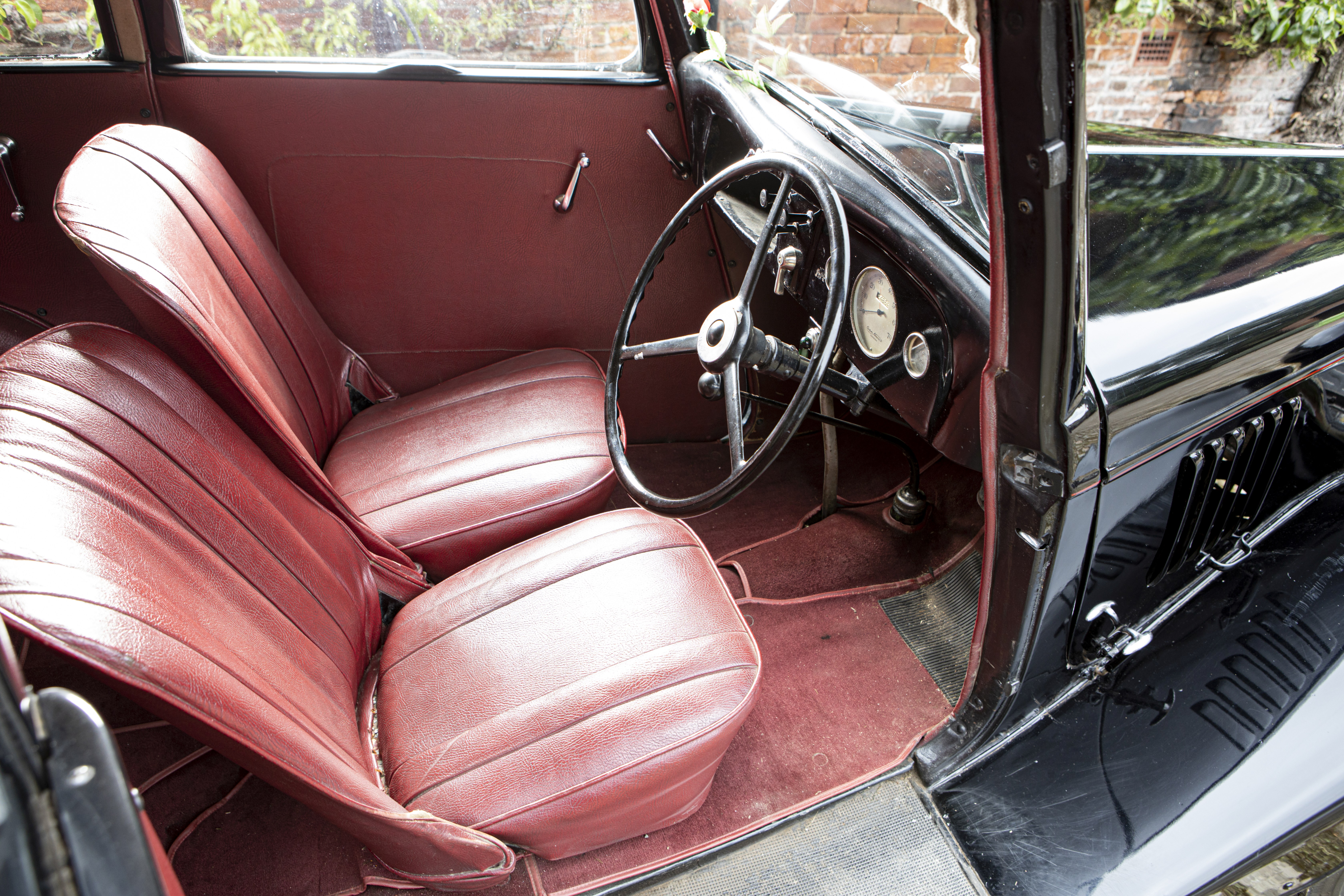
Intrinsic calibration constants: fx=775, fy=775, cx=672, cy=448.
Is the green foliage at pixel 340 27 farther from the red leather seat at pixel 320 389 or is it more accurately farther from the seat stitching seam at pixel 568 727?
the seat stitching seam at pixel 568 727

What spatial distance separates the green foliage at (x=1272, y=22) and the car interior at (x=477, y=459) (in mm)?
3677

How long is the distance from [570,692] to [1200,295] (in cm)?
91

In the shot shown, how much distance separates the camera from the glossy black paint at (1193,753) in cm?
88

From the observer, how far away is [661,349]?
1.27m

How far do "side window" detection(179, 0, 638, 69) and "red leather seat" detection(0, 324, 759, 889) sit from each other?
108 centimetres

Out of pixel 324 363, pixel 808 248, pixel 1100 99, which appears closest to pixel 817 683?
pixel 808 248

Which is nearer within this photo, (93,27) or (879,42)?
(879,42)

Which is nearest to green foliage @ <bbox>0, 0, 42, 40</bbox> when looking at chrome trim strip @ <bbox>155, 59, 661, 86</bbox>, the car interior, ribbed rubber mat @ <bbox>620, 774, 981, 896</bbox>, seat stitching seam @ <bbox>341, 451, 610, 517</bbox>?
the car interior

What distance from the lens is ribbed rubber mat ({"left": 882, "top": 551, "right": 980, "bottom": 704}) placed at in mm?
1487

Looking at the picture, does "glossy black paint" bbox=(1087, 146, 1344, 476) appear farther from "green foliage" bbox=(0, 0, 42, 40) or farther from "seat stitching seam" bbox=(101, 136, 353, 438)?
"green foliage" bbox=(0, 0, 42, 40)

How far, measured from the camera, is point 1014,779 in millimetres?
1051

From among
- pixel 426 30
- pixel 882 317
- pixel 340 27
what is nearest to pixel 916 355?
pixel 882 317

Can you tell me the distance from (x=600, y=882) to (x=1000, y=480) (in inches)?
30.9

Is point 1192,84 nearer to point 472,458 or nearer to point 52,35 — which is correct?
point 472,458
